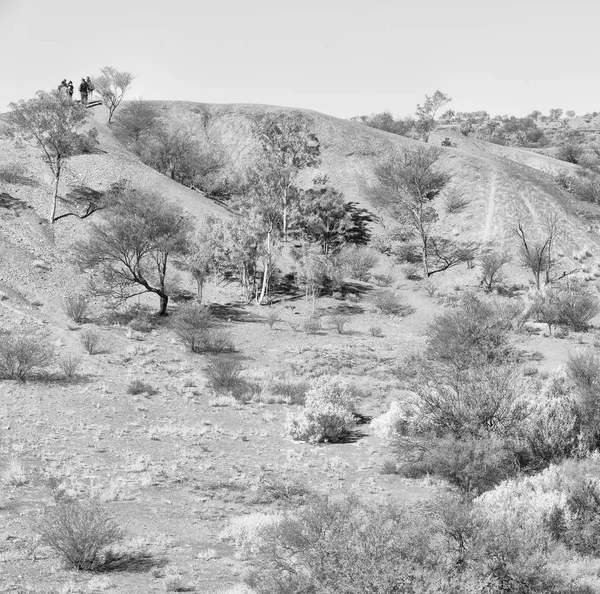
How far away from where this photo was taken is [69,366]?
27.6 metres

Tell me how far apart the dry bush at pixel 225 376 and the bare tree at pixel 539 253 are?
29593 millimetres

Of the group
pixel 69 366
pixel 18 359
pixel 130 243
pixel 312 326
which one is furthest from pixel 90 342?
pixel 312 326

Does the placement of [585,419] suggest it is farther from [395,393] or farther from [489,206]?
[489,206]

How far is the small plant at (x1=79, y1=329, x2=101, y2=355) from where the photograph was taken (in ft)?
104

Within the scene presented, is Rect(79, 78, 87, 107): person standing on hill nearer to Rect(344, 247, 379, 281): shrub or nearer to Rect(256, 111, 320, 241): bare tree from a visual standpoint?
Rect(256, 111, 320, 241): bare tree

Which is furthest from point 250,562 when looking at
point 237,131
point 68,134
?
point 237,131

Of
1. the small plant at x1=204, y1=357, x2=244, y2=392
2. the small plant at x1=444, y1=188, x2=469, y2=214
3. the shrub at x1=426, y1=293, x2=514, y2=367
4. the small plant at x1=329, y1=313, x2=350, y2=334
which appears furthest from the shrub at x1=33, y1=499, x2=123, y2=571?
the small plant at x1=444, y1=188, x2=469, y2=214

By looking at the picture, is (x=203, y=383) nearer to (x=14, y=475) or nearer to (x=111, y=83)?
(x=14, y=475)

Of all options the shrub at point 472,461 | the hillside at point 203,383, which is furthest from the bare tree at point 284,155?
the shrub at point 472,461

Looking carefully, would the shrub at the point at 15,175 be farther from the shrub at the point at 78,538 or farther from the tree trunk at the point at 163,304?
the shrub at the point at 78,538

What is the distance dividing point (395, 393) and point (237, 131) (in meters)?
57.7

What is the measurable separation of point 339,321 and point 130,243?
14.4 meters

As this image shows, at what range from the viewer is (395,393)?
29.7 m

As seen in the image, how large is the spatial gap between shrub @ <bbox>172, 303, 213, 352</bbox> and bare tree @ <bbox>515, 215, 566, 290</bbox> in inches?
1089
